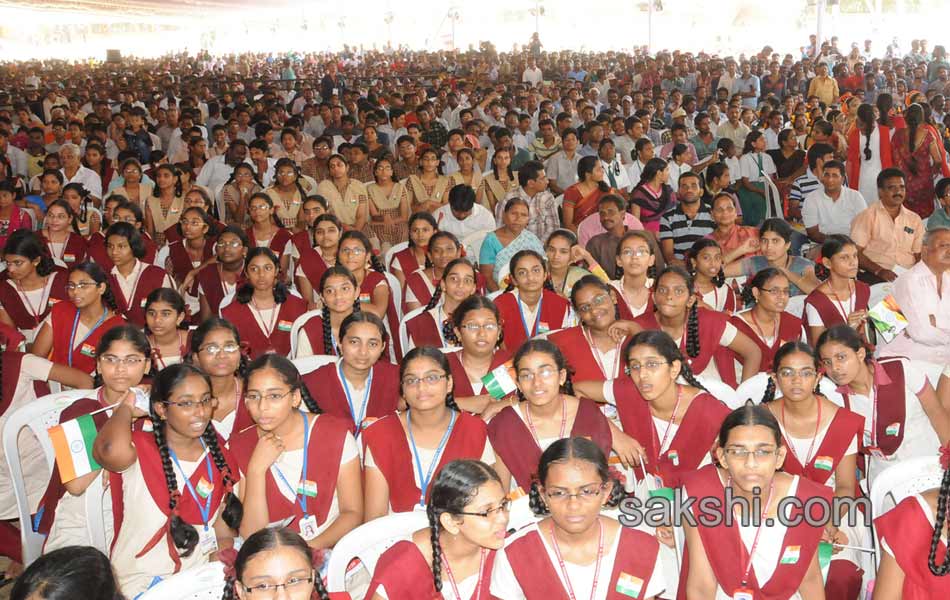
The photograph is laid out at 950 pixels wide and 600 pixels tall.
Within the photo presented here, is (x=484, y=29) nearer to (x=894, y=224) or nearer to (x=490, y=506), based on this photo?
(x=894, y=224)

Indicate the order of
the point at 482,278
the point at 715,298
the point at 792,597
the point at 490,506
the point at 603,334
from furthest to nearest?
the point at 482,278
the point at 715,298
the point at 603,334
the point at 792,597
the point at 490,506

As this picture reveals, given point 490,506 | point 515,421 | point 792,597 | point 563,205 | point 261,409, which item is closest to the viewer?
point 490,506

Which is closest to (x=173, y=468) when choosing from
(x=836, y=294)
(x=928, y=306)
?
(x=836, y=294)

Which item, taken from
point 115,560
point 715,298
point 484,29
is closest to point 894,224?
point 715,298

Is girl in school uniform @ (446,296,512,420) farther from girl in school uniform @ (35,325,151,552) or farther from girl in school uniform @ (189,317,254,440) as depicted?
girl in school uniform @ (35,325,151,552)

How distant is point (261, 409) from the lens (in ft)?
9.27

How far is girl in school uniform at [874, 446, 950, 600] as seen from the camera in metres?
2.18

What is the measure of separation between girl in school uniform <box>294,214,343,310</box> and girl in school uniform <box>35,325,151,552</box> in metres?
1.74

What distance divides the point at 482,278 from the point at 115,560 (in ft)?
8.34

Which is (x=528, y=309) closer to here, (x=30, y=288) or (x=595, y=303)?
(x=595, y=303)

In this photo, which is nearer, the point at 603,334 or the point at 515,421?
the point at 515,421

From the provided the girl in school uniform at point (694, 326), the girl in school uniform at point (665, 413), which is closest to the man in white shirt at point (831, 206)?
the girl in school uniform at point (694, 326)

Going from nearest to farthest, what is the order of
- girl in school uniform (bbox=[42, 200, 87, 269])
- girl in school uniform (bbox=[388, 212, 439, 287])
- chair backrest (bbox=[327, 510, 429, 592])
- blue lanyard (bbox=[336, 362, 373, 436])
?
chair backrest (bbox=[327, 510, 429, 592]) → blue lanyard (bbox=[336, 362, 373, 436]) → girl in school uniform (bbox=[388, 212, 439, 287]) → girl in school uniform (bbox=[42, 200, 87, 269])

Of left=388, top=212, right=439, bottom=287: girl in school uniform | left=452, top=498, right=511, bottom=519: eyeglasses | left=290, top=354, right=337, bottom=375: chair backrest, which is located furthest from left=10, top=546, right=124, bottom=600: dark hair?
left=388, top=212, right=439, bottom=287: girl in school uniform
